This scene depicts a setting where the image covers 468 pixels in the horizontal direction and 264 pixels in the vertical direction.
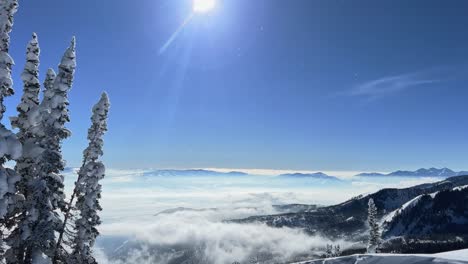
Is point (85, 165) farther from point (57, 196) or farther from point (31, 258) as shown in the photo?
point (31, 258)

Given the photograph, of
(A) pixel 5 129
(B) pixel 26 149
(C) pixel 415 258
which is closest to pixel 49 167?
(B) pixel 26 149

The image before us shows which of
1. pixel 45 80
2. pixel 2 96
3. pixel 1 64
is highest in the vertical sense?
pixel 45 80

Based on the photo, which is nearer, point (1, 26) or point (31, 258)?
point (1, 26)

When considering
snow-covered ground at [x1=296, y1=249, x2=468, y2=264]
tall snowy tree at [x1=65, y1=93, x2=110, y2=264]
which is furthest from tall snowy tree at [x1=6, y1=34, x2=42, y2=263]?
snow-covered ground at [x1=296, y1=249, x2=468, y2=264]

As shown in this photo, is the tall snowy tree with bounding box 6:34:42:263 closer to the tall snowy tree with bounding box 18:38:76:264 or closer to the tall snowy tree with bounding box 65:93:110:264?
the tall snowy tree with bounding box 18:38:76:264

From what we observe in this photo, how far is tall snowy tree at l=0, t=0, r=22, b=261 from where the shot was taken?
55.1ft

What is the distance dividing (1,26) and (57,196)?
34.2 feet

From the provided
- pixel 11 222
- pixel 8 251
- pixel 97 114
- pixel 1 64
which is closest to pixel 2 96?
pixel 1 64

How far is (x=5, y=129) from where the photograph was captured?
1695 centimetres

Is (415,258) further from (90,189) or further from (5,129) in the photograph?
(5,129)

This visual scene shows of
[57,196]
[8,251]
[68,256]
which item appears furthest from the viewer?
[68,256]

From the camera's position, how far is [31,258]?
21.3m

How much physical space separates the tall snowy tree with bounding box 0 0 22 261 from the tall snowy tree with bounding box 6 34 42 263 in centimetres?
275

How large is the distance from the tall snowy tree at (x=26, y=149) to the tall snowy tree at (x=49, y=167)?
328mm
